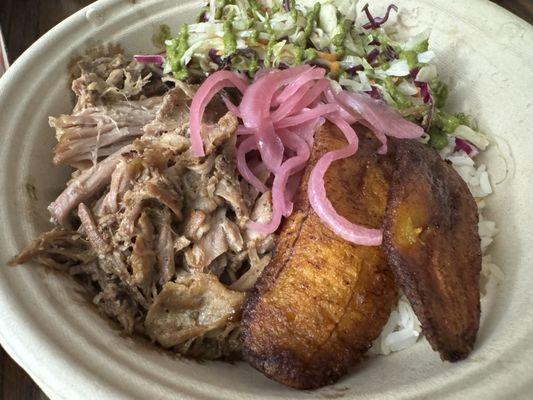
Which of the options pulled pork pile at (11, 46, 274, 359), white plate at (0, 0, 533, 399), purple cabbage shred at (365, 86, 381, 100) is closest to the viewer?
white plate at (0, 0, 533, 399)

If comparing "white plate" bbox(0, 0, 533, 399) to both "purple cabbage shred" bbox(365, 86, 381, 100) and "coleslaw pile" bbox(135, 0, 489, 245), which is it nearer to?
"coleslaw pile" bbox(135, 0, 489, 245)

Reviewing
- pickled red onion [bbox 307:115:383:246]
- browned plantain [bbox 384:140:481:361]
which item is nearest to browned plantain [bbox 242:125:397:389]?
pickled red onion [bbox 307:115:383:246]

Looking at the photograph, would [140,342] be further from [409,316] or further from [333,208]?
[409,316]

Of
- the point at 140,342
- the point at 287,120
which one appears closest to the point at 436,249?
the point at 287,120

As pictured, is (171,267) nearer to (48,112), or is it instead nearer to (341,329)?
(341,329)

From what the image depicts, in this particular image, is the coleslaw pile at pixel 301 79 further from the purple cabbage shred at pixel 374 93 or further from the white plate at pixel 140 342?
the white plate at pixel 140 342

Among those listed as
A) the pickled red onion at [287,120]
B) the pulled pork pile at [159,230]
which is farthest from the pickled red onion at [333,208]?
the pulled pork pile at [159,230]
